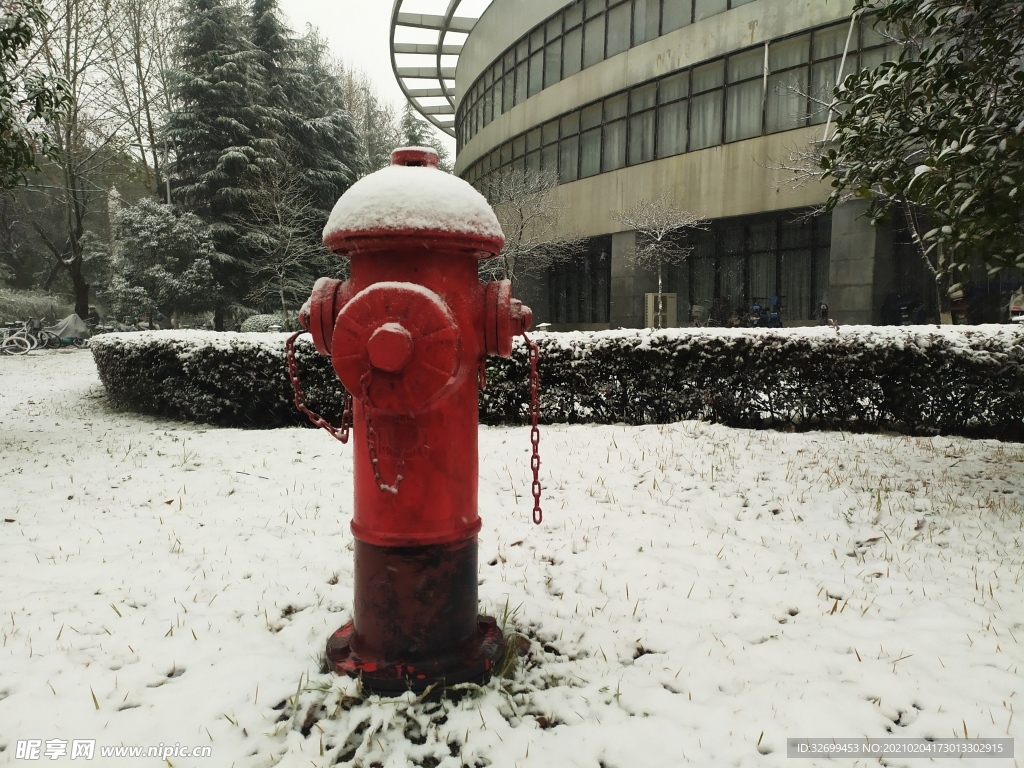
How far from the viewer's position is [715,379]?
6465 mm

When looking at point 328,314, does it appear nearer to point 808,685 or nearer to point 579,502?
point 808,685

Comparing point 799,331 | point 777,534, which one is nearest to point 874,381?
point 799,331

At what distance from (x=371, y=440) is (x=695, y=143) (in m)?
18.8

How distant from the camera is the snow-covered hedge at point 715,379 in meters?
5.80

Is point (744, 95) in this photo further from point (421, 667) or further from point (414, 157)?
point (421, 667)

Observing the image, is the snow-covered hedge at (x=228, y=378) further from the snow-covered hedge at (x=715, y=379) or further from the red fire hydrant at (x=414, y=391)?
the red fire hydrant at (x=414, y=391)

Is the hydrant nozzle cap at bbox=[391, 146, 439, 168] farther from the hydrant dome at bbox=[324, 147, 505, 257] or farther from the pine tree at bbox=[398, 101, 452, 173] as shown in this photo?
the pine tree at bbox=[398, 101, 452, 173]

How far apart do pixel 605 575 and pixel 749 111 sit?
17.4 metres

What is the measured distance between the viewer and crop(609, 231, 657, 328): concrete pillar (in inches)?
781

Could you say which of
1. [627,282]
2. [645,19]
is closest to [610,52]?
[645,19]

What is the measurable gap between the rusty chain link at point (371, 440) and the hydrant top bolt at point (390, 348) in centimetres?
9

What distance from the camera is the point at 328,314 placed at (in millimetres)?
2188

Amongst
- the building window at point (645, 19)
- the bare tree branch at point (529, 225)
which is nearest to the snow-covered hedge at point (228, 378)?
the bare tree branch at point (529, 225)

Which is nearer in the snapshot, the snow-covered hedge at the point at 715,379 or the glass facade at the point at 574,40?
the snow-covered hedge at the point at 715,379
